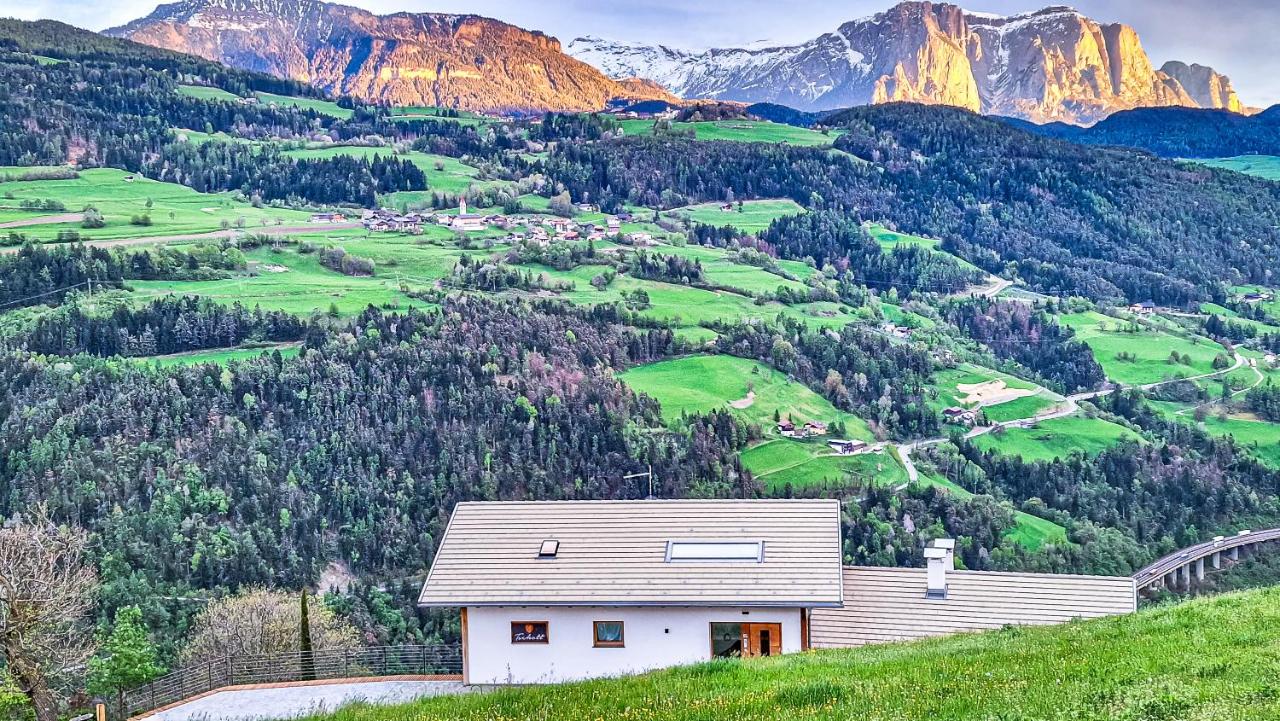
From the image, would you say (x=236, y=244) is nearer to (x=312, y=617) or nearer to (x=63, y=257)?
(x=63, y=257)

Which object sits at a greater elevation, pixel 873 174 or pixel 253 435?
pixel 873 174

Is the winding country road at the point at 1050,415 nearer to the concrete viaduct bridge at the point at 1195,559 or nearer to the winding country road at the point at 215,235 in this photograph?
the concrete viaduct bridge at the point at 1195,559

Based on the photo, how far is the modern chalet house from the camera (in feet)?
101

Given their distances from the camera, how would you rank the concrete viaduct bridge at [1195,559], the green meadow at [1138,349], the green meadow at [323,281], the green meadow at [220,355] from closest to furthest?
the concrete viaduct bridge at [1195,559] → the green meadow at [220,355] → the green meadow at [323,281] → the green meadow at [1138,349]

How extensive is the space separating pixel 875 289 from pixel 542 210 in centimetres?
4093

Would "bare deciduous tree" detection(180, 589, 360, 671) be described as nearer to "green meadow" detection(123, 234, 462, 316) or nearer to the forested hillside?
the forested hillside

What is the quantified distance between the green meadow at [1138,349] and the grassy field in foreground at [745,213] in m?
38.2

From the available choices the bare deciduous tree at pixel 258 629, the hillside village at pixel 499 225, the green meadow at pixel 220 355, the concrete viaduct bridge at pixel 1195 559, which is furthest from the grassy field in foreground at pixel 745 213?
the bare deciduous tree at pixel 258 629

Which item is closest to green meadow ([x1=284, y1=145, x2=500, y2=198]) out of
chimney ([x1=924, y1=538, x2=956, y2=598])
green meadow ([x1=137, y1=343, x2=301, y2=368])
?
green meadow ([x1=137, y1=343, x2=301, y2=368])

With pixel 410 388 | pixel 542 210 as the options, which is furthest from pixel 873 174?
pixel 410 388

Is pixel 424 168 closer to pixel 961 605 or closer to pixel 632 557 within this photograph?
pixel 632 557

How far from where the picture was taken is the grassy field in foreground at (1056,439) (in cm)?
9663

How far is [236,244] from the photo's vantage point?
118m

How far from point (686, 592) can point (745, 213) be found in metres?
136
